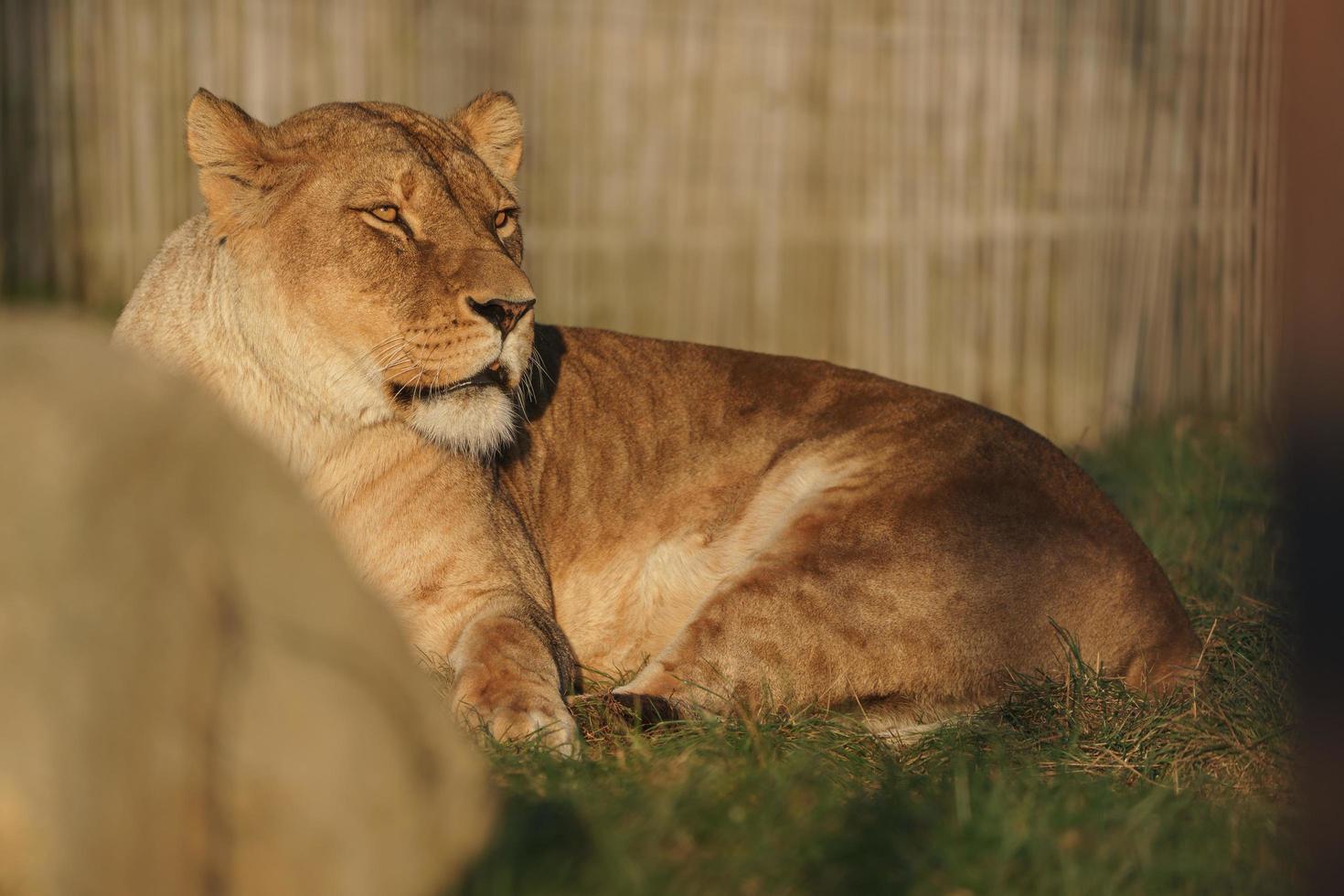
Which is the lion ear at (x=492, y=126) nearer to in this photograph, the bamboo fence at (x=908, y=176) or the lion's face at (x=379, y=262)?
the lion's face at (x=379, y=262)

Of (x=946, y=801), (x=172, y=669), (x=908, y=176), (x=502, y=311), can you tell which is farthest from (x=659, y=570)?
(x=908, y=176)

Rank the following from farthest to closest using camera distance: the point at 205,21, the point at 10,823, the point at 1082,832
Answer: the point at 205,21, the point at 1082,832, the point at 10,823

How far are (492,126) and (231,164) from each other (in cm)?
88

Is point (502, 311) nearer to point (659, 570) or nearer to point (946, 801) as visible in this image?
point (659, 570)

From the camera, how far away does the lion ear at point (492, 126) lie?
441 cm

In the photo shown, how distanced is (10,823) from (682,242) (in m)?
6.33

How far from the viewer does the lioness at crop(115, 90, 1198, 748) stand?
374 cm

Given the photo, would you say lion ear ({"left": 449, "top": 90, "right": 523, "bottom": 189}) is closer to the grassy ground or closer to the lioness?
the lioness

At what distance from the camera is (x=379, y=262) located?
12.3 ft

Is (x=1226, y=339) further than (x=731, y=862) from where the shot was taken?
Yes

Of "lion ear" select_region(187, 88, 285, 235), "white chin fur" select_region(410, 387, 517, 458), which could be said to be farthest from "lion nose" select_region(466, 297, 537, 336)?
"lion ear" select_region(187, 88, 285, 235)

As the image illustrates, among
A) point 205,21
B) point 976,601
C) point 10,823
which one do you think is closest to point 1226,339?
point 976,601

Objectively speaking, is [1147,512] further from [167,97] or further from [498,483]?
[167,97]

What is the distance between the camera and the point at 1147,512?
5.91 meters
